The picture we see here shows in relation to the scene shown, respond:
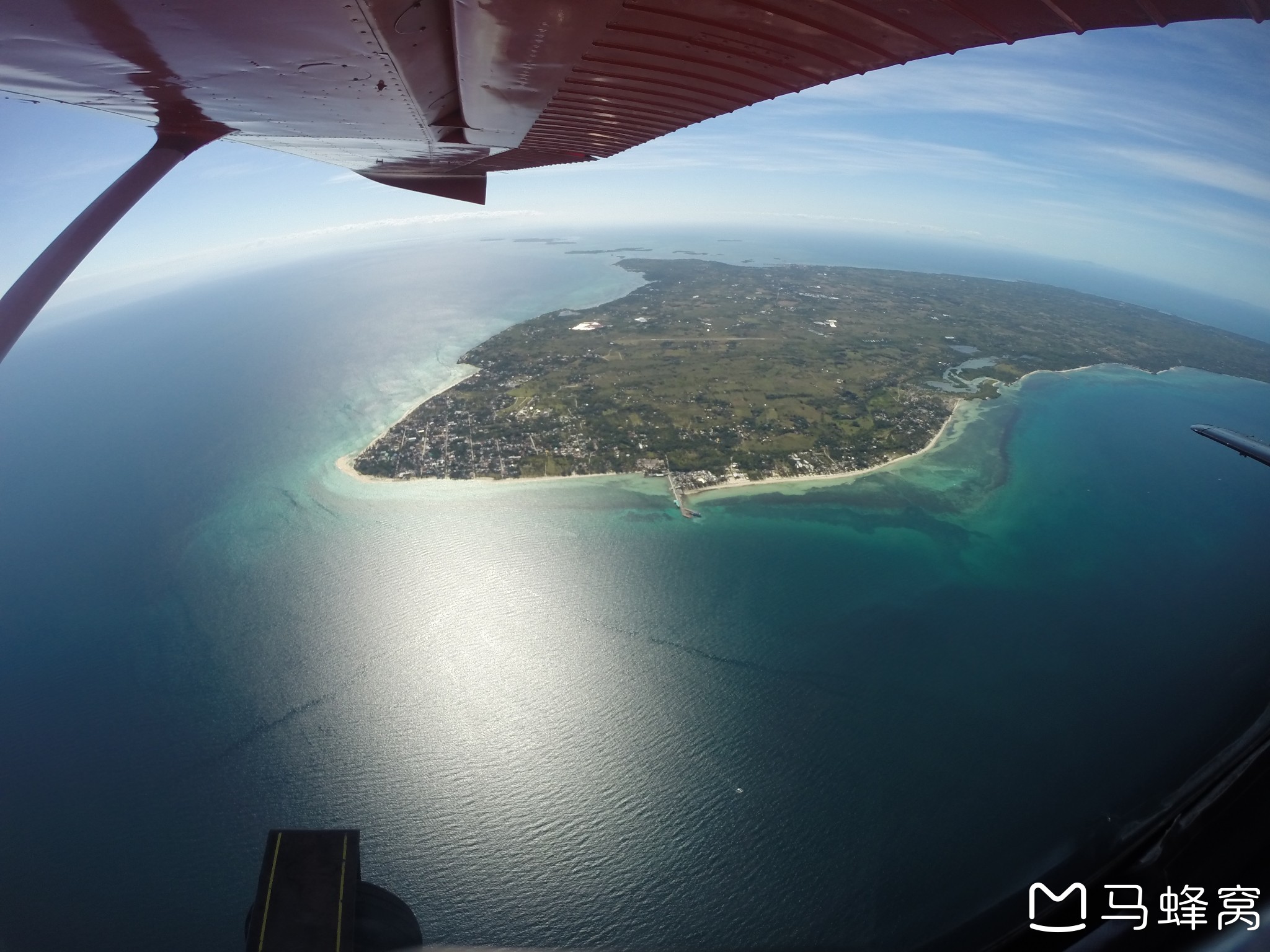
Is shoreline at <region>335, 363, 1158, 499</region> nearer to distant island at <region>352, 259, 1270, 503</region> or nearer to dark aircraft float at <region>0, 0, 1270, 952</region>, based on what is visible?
distant island at <region>352, 259, 1270, 503</region>

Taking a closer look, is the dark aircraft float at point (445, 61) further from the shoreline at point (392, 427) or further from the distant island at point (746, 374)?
the shoreline at point (392, 427)

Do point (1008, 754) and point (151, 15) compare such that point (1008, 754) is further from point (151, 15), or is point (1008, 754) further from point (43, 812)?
point (43, 812)

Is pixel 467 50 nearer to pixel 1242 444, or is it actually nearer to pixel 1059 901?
pixel 1059 901

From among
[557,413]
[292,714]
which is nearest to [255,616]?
[292,714]

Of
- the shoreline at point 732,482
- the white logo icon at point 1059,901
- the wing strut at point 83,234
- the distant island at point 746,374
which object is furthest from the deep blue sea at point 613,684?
the wing strut at point 83,234

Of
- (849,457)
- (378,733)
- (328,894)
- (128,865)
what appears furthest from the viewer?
(849,457)

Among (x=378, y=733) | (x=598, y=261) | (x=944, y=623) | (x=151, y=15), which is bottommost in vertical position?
(x=378, y=733)

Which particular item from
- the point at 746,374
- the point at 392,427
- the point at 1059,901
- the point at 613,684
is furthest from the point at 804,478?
the point at 392,427

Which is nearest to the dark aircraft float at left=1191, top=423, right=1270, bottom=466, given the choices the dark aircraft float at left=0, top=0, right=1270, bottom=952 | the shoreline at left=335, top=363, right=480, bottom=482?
the dark aircraft float at left=0, top=0, right=1270, bottom=952
